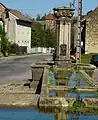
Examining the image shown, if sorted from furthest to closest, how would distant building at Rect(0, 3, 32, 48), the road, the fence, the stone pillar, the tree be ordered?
the fence → distant building at Rect(0, 3, 32, 48) → the tree → the road → the stone pillar

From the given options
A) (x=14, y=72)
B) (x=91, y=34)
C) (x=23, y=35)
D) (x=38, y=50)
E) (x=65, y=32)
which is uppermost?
(x=65, y=32)

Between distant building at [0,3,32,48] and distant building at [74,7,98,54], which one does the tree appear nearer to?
distant building at [0,3,32,48]

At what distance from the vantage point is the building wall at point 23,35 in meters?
95.0

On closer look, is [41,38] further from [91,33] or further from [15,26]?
[91,33]

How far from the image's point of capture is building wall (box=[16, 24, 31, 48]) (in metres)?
95.0

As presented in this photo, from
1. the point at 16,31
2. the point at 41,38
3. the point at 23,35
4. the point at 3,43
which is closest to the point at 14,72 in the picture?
the point at 3,43

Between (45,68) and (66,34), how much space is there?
4.33 meters

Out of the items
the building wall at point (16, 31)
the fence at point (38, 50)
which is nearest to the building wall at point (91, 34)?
the building wall at point (16, 31)

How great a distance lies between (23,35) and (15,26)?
33.1 feet

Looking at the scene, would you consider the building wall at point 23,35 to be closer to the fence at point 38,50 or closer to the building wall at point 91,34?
the fence at point 38,50

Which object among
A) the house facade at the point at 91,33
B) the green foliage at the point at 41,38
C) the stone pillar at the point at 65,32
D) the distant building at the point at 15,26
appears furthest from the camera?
the green foliage at the point at 41,38

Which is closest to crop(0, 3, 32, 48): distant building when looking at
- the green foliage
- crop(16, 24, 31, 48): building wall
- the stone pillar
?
crop(16, 24, 31, 48): building wall

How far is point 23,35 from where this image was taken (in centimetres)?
10112

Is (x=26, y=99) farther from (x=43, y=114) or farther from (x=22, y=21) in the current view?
(x=22, y=21)
